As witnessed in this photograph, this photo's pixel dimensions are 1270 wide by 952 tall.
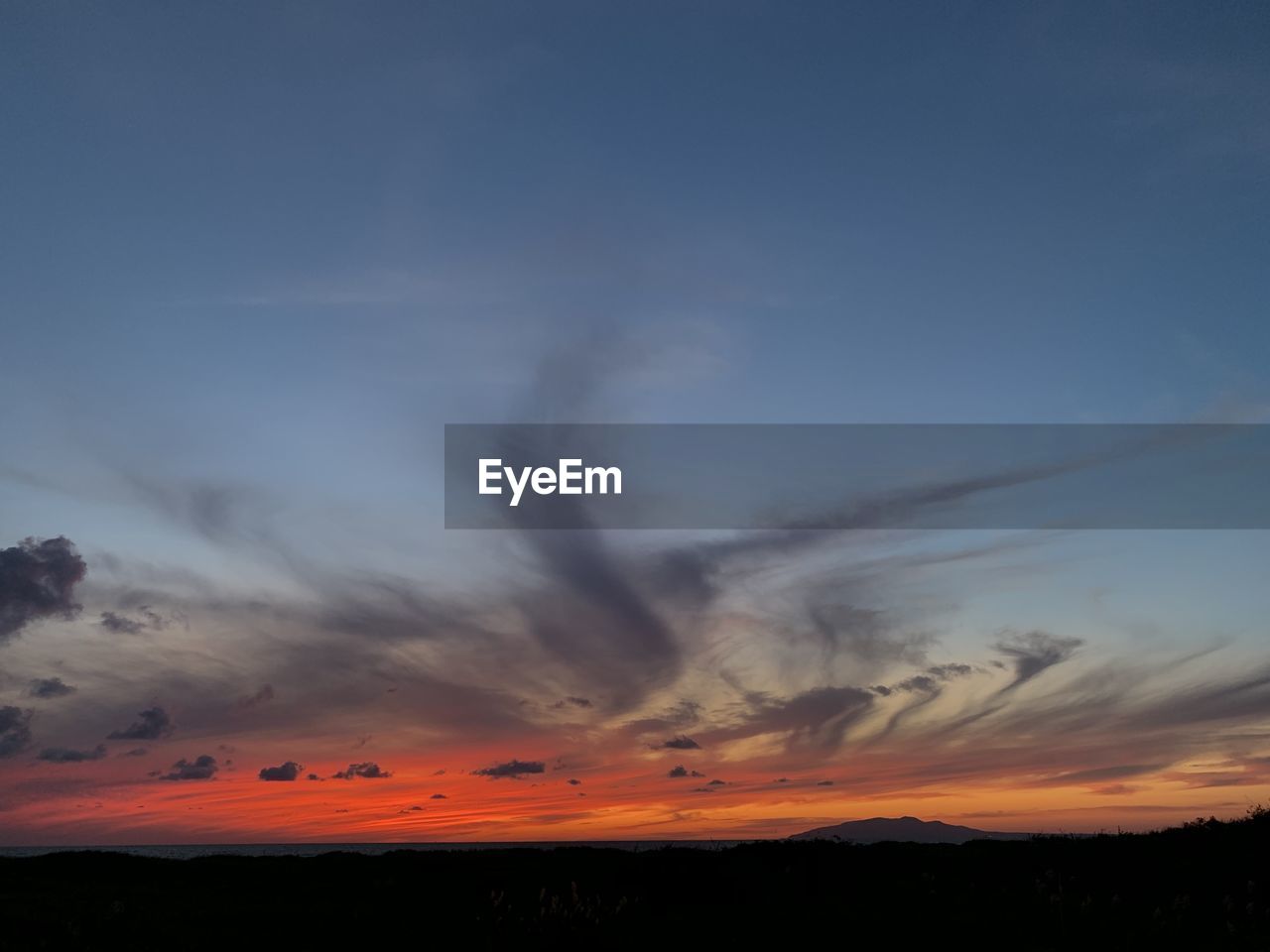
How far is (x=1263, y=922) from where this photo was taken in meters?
18.4

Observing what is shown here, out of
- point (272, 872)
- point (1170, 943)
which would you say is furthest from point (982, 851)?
point (272, 872)

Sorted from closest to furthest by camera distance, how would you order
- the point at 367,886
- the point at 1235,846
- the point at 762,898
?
the point at 762,898 < the point at 367,886 < the point at 1235,846

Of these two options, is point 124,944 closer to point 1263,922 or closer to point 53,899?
point 53,899

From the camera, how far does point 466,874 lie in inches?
963

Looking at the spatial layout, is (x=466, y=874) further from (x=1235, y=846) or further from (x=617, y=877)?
(x=1235, y=846)

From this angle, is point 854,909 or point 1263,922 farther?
point 854,909

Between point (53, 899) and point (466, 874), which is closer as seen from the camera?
point (53, 899)

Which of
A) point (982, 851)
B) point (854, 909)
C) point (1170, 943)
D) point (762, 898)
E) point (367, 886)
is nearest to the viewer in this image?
point (1170, 943)

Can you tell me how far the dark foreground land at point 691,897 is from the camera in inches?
720

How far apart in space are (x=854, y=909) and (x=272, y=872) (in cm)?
1516

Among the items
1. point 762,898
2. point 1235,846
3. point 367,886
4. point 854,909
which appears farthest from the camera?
point 1235,846

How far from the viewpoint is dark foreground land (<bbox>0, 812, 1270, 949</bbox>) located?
1828cm

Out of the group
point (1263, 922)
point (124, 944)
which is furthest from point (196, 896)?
point (1263, 922)

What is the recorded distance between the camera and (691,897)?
22.1m
